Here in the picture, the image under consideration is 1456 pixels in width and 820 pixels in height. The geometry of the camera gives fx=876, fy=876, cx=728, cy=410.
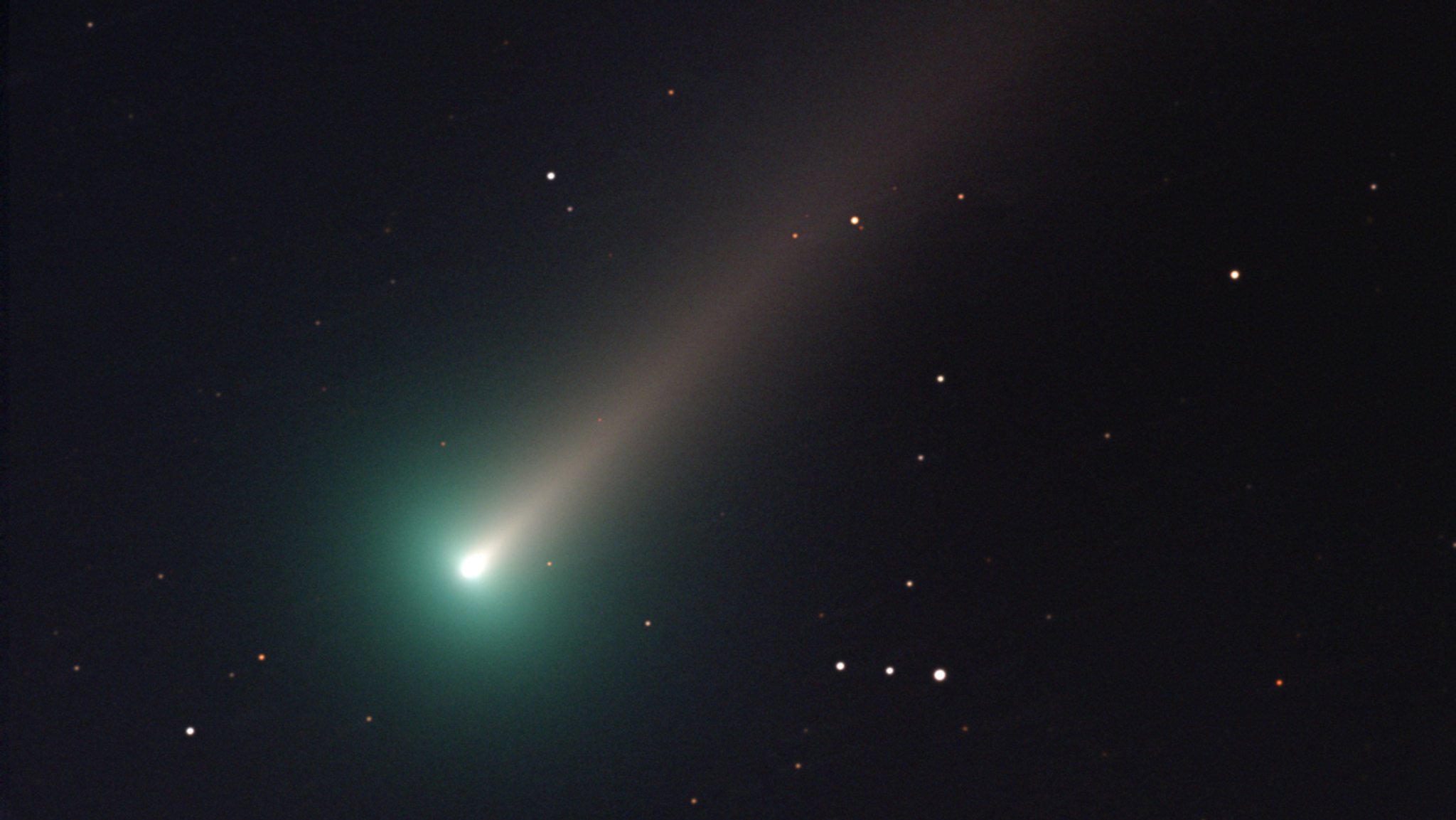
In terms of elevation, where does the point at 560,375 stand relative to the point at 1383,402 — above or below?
above

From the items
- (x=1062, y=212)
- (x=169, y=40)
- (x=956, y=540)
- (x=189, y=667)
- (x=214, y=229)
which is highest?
(x=169, y=40)

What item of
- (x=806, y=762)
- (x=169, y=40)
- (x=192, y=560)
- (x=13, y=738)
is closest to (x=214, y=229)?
(x=169, y=40)

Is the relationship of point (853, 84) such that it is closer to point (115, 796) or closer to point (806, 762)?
point (806, 762)

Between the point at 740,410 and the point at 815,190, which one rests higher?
the point at 815,190
